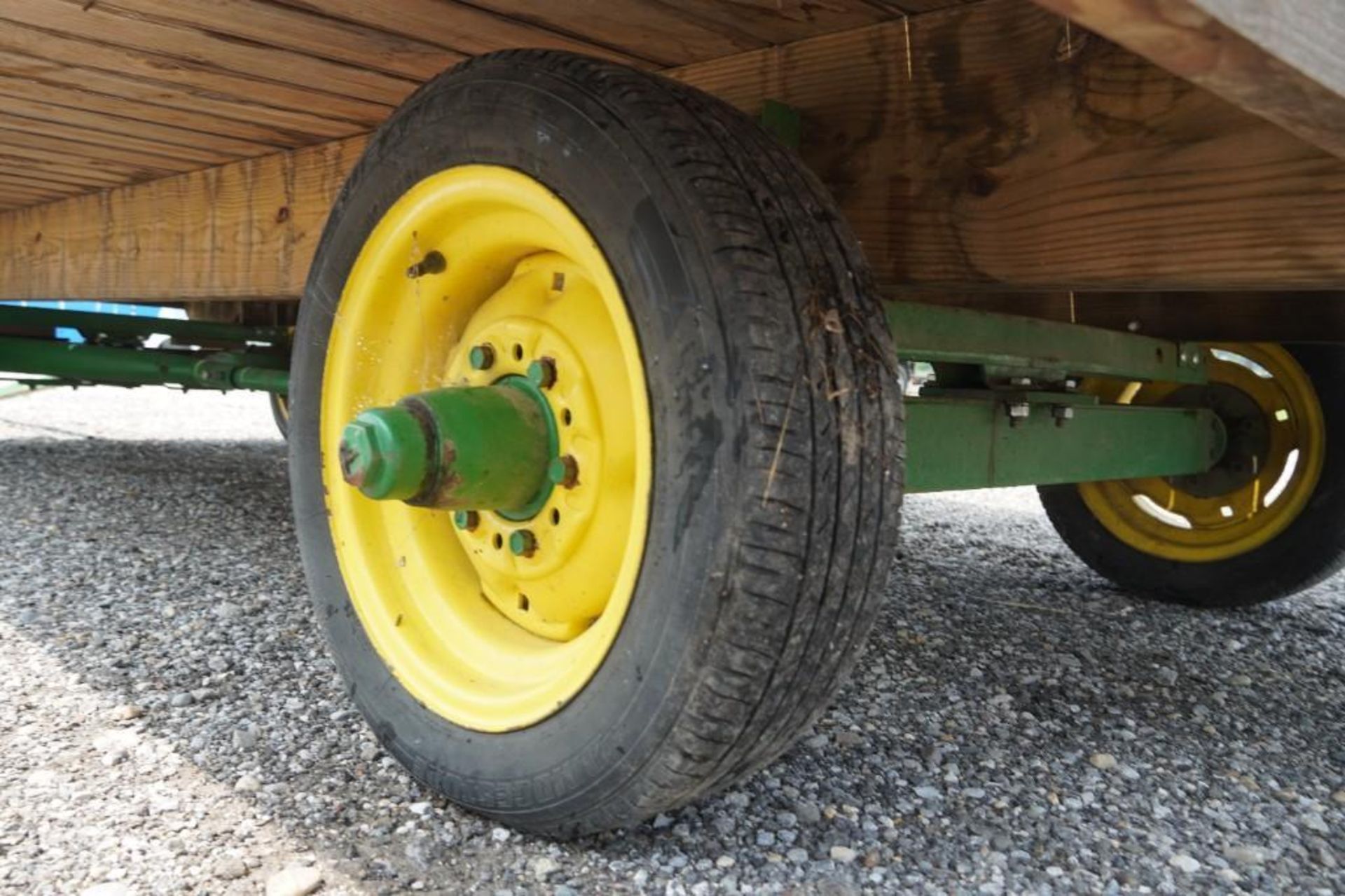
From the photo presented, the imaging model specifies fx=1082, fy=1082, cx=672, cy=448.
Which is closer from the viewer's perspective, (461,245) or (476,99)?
(476,99)

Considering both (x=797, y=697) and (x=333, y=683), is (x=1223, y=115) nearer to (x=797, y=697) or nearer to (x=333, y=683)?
(x=797, y=697)

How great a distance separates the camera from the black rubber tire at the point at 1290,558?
2840mm

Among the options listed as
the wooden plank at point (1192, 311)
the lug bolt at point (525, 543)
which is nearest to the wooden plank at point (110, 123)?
the lug bolt at point (525, 543)

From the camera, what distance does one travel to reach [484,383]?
169 cm

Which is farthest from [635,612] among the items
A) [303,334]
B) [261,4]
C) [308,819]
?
[261,4]

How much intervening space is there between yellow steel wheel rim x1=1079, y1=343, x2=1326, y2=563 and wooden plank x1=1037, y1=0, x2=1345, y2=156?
2.18 m

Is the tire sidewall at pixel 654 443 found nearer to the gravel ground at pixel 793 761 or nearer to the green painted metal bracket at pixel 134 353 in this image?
the gravel ground at pixel 793 761

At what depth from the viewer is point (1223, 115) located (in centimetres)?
144

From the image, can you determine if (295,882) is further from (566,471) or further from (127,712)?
(127,712)

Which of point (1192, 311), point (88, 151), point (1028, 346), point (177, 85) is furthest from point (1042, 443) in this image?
point (88, 151)

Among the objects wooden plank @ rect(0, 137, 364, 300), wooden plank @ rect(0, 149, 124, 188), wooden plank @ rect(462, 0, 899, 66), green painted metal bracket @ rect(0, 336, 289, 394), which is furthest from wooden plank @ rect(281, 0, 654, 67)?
green painted metal bracket @ rect(0, 336, 289, 394)

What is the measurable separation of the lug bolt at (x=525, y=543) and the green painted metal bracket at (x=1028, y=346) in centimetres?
62

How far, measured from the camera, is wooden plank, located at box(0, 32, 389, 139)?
6.84 ft

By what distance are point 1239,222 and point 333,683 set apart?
1755 millimetres
